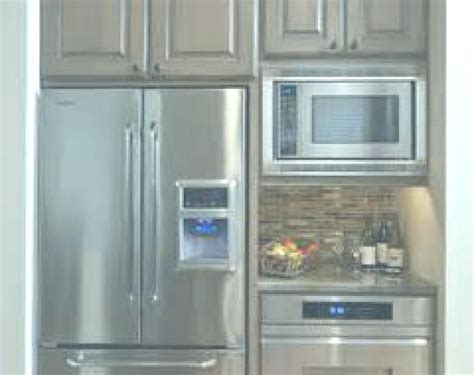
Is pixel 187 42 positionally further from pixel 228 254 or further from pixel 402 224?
pixel 402 224

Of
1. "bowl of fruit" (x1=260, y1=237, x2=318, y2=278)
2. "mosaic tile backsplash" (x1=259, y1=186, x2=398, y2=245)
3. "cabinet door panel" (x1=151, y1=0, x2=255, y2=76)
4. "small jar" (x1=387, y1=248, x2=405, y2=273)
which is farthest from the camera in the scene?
"mosaic tile backsplash" (x1=259, y1=186, x2=398, y2=245)

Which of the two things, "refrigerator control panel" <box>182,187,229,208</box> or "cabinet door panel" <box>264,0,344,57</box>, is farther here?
"cabinet door panel" <box>264,0,344,57</box>

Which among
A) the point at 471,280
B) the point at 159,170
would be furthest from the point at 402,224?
the point at 159,170

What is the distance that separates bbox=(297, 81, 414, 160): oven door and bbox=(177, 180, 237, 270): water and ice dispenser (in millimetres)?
382

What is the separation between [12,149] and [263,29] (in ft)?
3.74

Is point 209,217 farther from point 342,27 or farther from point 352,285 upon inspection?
point 342,27

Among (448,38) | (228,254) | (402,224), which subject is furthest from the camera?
(402,224)

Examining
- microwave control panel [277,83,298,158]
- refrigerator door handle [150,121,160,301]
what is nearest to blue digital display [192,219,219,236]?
refrigerator door handle [150,121,160,301]

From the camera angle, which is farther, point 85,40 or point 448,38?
point 85,40

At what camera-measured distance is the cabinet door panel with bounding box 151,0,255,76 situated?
304cm

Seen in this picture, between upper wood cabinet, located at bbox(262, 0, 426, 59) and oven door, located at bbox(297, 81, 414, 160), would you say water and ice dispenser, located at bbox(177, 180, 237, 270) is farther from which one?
upper wood cabinet, located at bbox(262, 0, 426, 59)

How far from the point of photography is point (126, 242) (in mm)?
2969

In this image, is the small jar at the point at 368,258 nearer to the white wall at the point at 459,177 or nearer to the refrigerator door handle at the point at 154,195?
the white wall at the point at 459,177

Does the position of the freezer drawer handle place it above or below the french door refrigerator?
below
